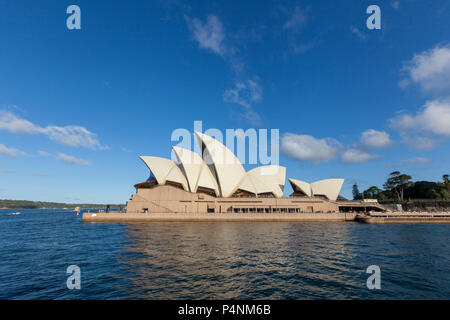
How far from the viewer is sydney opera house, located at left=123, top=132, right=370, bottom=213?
52125mm

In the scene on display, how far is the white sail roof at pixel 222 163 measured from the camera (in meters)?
52.5

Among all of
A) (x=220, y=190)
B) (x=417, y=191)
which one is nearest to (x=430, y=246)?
(x=220, y=190)

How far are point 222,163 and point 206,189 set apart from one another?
27.6ft

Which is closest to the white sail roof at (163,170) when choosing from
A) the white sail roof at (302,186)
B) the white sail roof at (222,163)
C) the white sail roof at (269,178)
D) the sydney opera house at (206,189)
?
the sydney opera house at (206,189)

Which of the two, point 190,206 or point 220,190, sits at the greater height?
point 220,190

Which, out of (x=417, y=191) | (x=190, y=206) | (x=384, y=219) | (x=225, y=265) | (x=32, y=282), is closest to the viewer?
(x=32, y=282)

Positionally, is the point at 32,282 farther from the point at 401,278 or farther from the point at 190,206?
the point at 190,206

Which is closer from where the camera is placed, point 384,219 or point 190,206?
point 384,219

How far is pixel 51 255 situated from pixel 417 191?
132 m

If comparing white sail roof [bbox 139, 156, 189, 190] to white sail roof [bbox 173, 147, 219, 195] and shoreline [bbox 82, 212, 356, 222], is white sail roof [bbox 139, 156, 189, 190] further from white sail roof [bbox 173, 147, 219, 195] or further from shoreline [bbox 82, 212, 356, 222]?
shoreline [bbox 82, 212, 356, 222]

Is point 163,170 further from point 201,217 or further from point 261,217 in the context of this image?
point 261,217

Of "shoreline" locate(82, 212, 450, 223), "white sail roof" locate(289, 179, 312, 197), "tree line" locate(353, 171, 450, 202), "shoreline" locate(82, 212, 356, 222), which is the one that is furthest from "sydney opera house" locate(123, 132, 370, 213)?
"tree line" locate(353, 171, 450, 202)
